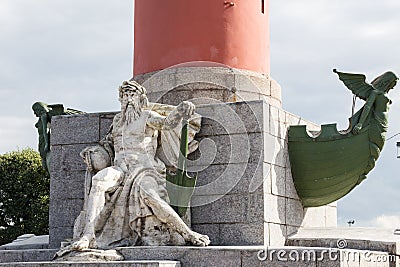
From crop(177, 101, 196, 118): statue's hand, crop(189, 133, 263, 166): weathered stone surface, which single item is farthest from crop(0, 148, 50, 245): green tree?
crop(177, 101, 196, 118): statue's hand

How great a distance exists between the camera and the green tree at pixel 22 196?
953 inches

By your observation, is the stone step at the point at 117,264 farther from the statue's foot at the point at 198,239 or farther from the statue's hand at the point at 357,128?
the statue's hand at the point at 357,128

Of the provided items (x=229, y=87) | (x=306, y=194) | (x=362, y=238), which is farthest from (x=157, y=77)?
Answer: (x=362, y=238)

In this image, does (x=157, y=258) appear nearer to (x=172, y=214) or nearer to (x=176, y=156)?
(x=172, y=214)

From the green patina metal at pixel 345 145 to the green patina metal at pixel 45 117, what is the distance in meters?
3.56

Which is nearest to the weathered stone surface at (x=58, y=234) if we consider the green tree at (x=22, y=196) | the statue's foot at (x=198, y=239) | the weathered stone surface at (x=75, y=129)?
the weathered stone surface at (x=75, y=129)

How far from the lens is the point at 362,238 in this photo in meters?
9.77

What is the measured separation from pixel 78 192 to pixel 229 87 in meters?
2.58

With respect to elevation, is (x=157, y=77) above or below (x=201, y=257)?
above

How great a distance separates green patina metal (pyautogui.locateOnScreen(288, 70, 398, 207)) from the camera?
10305 mm

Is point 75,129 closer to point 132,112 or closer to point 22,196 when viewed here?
point 132,112

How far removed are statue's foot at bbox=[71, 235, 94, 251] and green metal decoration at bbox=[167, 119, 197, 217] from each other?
1.12 metres

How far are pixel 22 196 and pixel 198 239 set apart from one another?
16320 mm

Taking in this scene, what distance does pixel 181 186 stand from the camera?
9500 mm
